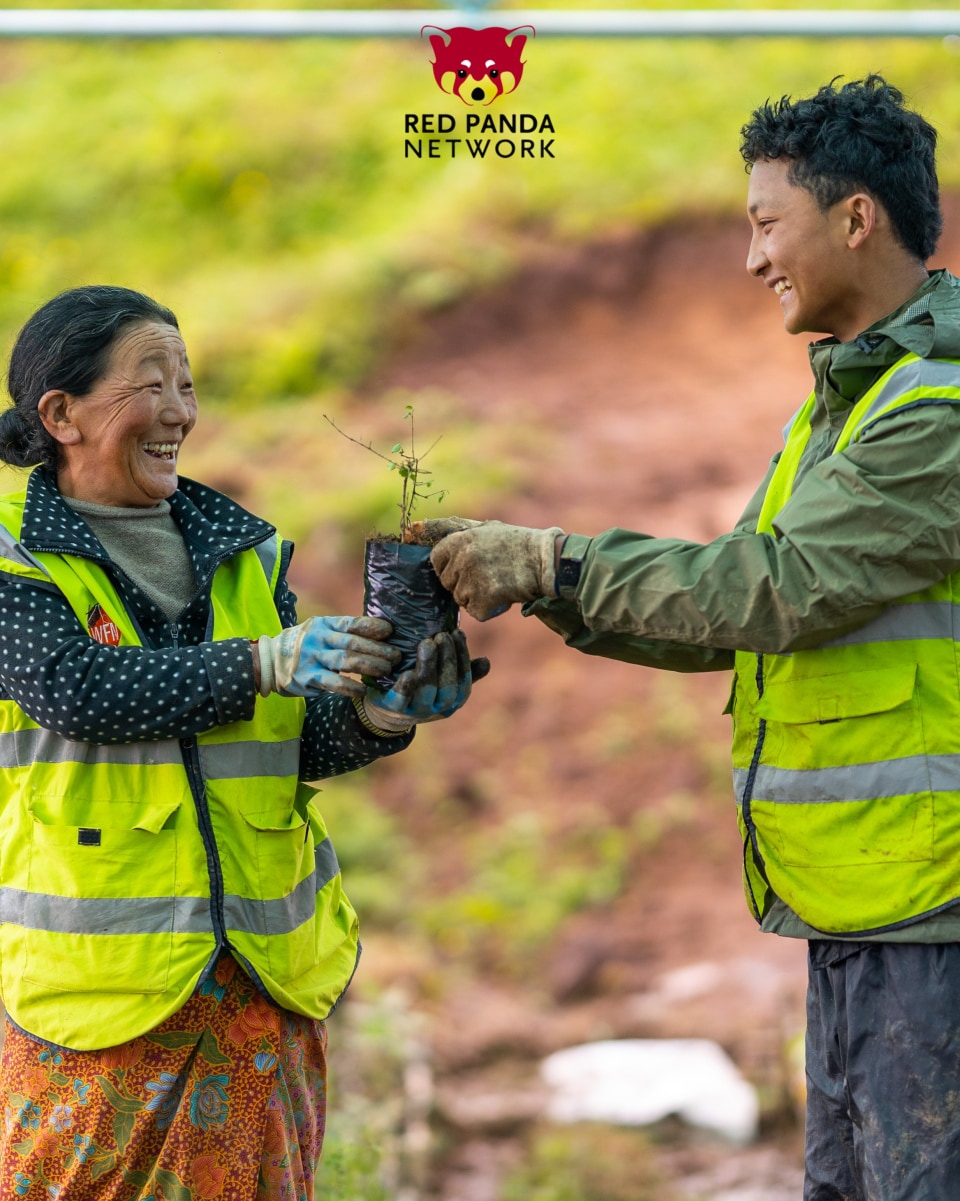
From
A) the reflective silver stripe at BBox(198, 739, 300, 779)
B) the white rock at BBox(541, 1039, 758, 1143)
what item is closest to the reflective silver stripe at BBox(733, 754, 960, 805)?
the reflective silver stripe at BBox(198, 739, 300, 779)

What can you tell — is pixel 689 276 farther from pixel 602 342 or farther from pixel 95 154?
pixel 95 154

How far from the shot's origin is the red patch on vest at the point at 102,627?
84.0 inches

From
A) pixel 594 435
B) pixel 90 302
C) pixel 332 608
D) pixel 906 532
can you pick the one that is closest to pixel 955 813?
pixel 906 532

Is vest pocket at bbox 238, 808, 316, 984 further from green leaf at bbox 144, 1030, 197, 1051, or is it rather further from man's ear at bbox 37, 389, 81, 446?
man's ear at bbox 37, 389, 81, 446

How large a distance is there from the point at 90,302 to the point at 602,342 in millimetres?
5935

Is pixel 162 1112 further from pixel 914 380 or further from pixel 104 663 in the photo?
pixel 914 380

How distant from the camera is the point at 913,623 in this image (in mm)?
2123

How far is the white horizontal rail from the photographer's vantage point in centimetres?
393

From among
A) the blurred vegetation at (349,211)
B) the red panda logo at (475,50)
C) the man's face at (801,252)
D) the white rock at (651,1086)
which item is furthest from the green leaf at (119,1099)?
the blurred vegetation at (349,211)

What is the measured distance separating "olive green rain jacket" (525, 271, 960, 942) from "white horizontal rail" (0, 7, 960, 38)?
2.14 m

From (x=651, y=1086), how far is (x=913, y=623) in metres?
3.23

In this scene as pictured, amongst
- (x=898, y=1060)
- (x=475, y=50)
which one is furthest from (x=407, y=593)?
(x=475, y=50)

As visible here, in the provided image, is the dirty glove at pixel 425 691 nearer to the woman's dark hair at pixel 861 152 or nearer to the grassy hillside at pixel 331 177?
the woman's dark hair at pixel 861 152

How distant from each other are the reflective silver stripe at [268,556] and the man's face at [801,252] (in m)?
0.93
